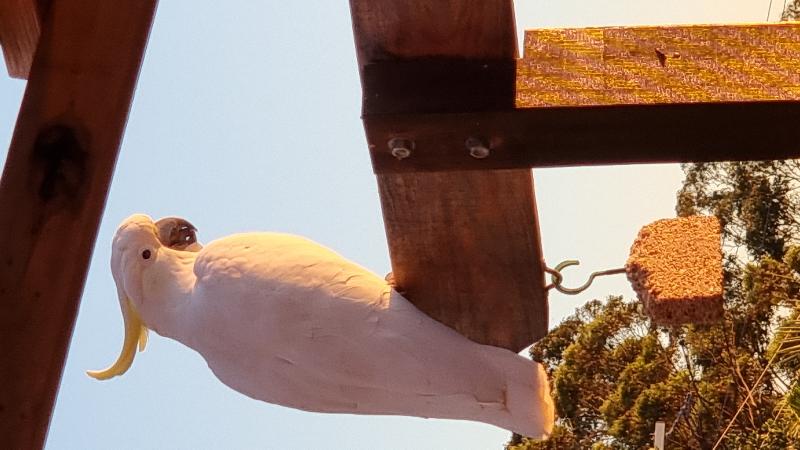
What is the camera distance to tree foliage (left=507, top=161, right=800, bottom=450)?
5719 mm

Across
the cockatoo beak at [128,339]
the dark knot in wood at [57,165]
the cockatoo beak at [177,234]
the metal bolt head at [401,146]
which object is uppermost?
the metal bolt head at [401,146]

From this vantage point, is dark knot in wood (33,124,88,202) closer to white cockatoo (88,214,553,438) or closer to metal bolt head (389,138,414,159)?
white cockatoo (88,214,553,438)

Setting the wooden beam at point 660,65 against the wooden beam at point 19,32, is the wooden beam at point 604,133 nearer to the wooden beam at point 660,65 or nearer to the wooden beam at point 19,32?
the wooden beam at point 660,65

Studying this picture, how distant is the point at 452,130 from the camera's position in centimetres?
88

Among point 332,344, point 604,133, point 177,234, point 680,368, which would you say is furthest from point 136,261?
point 680,368

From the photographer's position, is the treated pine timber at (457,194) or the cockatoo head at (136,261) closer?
the treated pine timber at (457,194)

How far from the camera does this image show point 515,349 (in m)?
1.10

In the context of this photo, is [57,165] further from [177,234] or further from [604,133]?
[604,133]

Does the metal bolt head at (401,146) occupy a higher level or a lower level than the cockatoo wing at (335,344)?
higher

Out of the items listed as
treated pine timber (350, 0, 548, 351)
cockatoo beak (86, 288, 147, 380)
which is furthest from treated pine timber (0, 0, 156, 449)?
treated pine timber (350, 0, 548, 351)

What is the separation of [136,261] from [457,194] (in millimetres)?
430

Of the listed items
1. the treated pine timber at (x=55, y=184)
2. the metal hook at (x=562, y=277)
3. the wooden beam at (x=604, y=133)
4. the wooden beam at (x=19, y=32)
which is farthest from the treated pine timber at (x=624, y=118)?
the wooden beam at (x=19, y=32)

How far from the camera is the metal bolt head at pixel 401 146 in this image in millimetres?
881

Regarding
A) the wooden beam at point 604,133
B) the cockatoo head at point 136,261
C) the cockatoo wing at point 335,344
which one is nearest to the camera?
the wooden beam at point 604,133
